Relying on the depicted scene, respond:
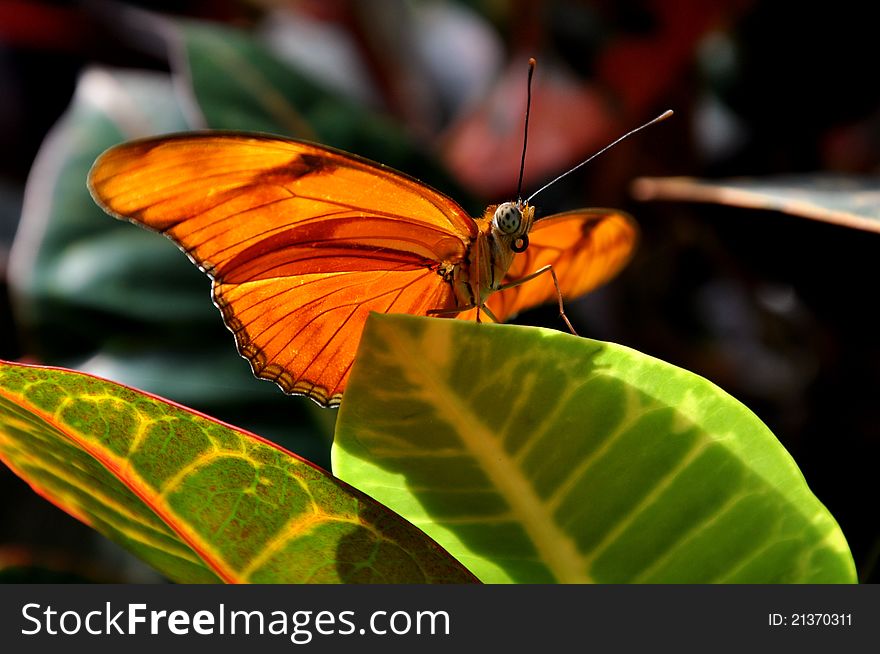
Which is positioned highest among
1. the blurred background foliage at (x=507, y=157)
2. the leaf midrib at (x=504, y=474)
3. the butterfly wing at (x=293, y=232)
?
the blurred background foliage at (x=507, y=157)

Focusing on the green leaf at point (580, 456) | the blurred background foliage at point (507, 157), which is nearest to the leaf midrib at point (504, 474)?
the green leaf at point (580, 456)

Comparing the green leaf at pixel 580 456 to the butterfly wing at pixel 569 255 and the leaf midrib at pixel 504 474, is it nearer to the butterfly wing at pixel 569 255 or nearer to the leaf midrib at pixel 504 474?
the leaf midrib at pixel 504 474

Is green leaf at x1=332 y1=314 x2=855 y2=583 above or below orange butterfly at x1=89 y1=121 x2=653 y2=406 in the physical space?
below

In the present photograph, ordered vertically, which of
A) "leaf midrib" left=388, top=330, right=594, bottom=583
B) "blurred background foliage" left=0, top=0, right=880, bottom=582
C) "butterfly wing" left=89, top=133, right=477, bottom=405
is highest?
"blurred background foliage" left=0, top=0, right=880, bottom=582

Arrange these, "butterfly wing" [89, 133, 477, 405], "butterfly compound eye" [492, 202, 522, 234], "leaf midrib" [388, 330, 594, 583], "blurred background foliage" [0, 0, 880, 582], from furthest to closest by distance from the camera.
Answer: "blurred background foliage" [0, 0, 880, 582] < "butterfly compound eye" [492, 202, 522, 234] < "butterfly wing" [89, 133, 477, 405] < "leaf midrib" [388, 330, 594, 583]

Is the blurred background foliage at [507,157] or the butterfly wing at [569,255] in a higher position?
the blurred background foliage at [507,157]

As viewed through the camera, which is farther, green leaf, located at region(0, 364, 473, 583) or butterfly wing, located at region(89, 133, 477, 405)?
butterfly wing, located at region(89, 133, 477, 405)

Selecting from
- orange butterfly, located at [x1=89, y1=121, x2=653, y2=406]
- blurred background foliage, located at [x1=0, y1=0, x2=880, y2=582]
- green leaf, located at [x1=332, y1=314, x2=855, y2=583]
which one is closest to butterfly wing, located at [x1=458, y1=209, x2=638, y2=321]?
orange butterfly, located at [x1=89, y1=121, x2=653, y2=406]

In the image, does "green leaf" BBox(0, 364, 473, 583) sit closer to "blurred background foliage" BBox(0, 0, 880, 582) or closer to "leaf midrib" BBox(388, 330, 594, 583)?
"leaf midrib" BBox(388, 330, 594, 583)
